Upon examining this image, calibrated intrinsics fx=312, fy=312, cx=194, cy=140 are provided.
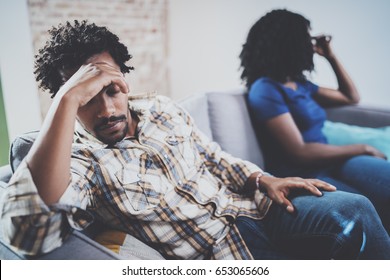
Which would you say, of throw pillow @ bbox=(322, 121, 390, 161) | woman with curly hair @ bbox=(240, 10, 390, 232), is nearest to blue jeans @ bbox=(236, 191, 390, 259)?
woman with curly hair @ bbox=(240, 10, 390, 232)

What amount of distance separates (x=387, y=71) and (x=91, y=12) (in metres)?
1.57

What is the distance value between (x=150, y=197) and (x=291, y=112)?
785 millimetres

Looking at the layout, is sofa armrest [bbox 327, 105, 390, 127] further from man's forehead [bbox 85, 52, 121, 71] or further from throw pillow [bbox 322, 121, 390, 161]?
man's forehead [bbox 85, 52, 121, 71]

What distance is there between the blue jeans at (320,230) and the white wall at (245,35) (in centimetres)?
A: 86

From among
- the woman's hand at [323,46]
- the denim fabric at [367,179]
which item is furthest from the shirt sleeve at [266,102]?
the woman's hand at [323,46]

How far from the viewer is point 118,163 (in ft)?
2.72

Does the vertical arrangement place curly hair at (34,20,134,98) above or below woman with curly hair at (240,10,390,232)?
above

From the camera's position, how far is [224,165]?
3.47ft

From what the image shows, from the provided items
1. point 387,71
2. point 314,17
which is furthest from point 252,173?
point 314,17

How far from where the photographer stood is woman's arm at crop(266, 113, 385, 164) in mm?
1243

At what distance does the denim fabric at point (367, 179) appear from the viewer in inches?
41.9

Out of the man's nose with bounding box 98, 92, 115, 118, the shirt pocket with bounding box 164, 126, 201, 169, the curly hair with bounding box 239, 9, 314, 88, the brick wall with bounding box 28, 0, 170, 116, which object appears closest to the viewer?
the man's nose with bounding box 98, 92, 115, 118

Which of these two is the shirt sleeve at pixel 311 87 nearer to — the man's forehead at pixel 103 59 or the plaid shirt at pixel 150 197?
the plaid shirt at pixel 150 197
